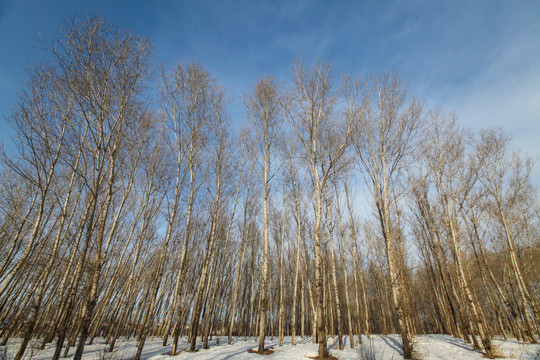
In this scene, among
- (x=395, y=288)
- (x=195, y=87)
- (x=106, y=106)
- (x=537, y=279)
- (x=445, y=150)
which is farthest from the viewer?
(x=537, y=279)

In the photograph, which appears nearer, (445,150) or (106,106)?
(106,106)

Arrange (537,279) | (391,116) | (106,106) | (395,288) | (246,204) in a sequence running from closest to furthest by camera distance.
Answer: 1. (106,106)
2. (395,288)
3. (391,116)
4. (537,279)
5. (246,204)

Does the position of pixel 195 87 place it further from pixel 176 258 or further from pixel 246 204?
pixel 176 258

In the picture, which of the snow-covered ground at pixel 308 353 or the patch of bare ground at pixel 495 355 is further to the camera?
the patch of bare ground at pixel 495 355

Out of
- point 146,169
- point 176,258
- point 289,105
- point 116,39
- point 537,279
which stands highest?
point 289,105

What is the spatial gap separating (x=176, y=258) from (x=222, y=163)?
1212 cm

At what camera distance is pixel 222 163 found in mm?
11047

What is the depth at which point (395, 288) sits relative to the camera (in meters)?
7.32

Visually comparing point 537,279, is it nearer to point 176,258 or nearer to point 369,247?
point 369,247

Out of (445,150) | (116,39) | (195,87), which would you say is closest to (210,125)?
(195,87)

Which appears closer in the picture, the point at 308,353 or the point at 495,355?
the point at 495,355

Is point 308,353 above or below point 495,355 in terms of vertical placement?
below

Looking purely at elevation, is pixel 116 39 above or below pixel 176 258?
above

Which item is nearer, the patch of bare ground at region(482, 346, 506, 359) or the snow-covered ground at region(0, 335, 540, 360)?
the snow-covered ground at region(0, 335, 540, 360)
